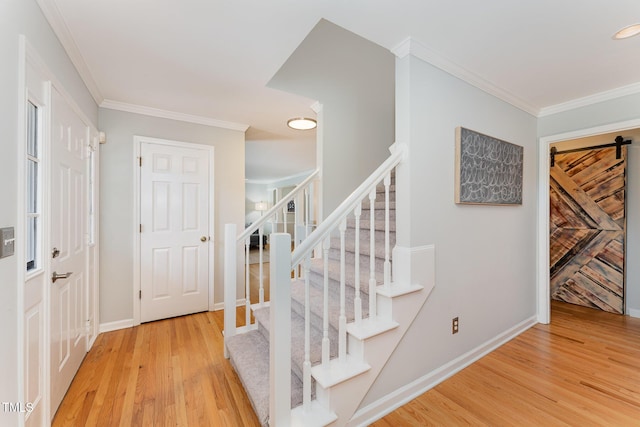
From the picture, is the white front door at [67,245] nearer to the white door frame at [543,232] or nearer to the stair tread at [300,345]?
the stair tread at [300,345]

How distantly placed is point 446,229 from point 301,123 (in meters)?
2.17

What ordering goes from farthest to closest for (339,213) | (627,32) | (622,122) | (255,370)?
(622,122)
(255,370)
(627,32)
(339,213)

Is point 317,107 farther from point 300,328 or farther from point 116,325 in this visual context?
point 116,325

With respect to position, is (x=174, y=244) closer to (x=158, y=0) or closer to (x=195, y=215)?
(x=195, y=215)

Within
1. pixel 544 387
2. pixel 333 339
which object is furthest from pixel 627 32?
pixel 333 339

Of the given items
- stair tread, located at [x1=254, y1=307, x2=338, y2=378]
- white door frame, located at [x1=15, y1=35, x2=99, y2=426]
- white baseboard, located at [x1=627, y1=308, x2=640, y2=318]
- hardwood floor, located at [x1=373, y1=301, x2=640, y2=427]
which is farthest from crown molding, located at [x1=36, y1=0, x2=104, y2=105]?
white baseboard, located at [x1=627, y1=308, x2=640, y2=318]

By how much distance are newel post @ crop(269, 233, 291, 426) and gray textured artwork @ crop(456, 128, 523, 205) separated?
55.4 inches

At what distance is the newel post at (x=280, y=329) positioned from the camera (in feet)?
3.97

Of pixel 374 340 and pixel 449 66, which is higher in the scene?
pixel 449 66

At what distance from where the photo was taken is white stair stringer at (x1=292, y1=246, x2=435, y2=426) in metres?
1.39

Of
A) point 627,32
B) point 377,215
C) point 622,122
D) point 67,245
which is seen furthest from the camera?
point 377,215

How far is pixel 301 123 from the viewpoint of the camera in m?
3.30

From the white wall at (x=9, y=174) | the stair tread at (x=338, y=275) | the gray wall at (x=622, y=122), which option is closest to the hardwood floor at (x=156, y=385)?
the white wall at (x=9, y=174)

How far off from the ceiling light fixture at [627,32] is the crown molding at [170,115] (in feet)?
10.6
